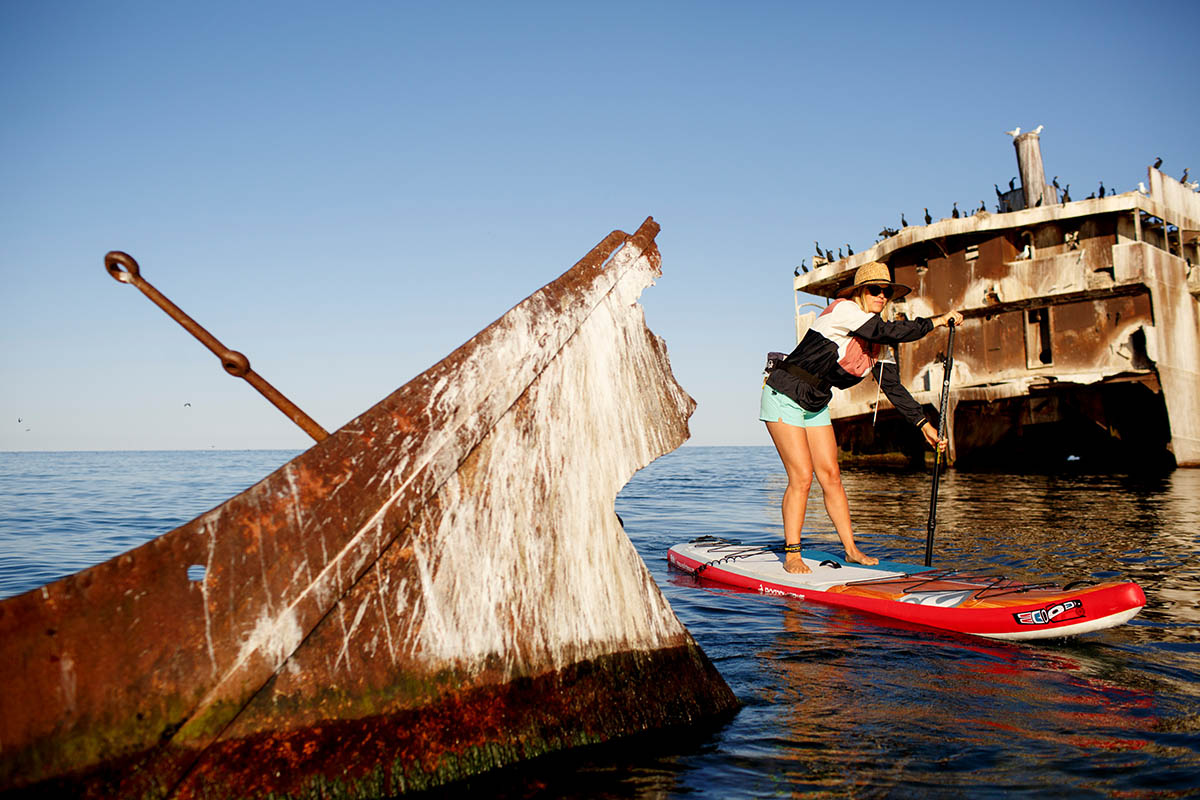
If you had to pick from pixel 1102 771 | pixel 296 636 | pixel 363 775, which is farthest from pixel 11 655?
pixel 1102 771

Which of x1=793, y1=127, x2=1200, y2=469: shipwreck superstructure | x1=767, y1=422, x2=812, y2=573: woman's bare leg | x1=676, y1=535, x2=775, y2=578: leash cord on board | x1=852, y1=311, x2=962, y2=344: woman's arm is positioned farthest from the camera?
x1=793, y1=127, x2=1200, y2=469: shipwreck superstructure

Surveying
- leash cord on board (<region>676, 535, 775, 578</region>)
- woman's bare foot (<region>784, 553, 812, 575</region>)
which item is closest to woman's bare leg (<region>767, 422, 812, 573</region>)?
Answer: woman's bare foot (<region>784, 553, 812, 575</region>)

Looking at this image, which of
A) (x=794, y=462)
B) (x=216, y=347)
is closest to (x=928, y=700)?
(x=794, y=462)

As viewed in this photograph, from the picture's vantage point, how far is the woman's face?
217 inches

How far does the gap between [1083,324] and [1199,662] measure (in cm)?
1579

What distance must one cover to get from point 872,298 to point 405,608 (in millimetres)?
4310

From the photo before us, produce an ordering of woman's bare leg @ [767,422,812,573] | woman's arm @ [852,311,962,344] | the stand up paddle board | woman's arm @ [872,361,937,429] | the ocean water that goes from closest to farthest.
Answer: the ocean water < the stand up paddle board < woman's arm @ [852,311,962,344] < woman's bare leg @ [767,422,812,573] < woman's arm @ [872,361,937,429]

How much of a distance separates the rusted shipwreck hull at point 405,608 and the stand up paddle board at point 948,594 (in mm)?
2742

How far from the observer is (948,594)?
5.11 meters

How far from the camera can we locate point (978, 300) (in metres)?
18.6

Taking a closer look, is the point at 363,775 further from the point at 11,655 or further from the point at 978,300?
the point at 978,300

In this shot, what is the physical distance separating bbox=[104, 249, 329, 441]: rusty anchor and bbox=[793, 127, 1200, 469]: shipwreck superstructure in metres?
18.1

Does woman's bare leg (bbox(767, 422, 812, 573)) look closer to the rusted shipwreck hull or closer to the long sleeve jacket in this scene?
the long sleeve jacket

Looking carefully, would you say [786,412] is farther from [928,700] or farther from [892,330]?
[928,700]
